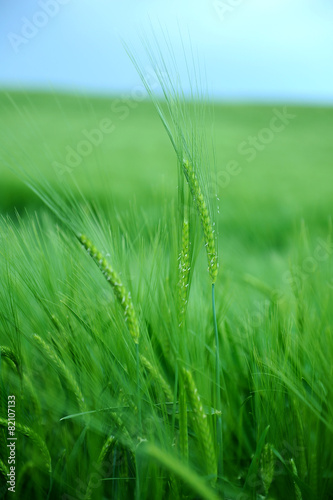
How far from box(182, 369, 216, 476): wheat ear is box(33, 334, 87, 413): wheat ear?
0.10 meters

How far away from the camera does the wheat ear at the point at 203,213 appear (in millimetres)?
295

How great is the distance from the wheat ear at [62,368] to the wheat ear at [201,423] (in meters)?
0.10

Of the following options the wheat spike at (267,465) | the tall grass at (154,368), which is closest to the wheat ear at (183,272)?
the tall grass at (154,368)

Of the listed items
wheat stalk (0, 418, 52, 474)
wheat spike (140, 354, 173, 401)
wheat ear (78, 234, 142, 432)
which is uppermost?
wheat ear (78, 234, 142, 432)

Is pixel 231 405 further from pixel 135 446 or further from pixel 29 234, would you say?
pixel 29 234

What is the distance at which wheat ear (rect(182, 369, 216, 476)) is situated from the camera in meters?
0.27

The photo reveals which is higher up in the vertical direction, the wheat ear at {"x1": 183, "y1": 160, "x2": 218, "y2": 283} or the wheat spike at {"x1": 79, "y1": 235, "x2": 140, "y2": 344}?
the wheat ear at {"x1": 183, "y1": 160, "x2": 218, "y2": 283}

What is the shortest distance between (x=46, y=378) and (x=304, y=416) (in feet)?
0.69

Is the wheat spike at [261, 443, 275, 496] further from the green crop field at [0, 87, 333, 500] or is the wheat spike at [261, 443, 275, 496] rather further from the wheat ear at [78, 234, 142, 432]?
the wheat ear at [78, 234, 142, 432]

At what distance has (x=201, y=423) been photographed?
0.27m

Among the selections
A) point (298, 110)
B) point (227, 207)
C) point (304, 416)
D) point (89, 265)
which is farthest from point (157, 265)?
point (298, 110)

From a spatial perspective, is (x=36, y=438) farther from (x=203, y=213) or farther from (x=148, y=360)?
(x=203, y=213)

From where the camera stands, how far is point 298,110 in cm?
157

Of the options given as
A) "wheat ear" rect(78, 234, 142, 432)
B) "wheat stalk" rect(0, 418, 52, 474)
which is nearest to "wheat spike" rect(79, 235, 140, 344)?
"wheat ear" rect(78, 234, 142, 432)
